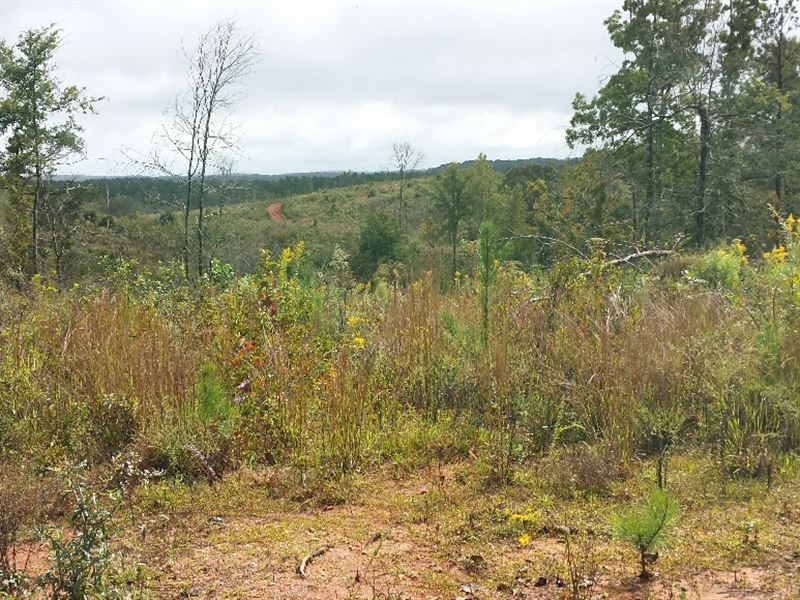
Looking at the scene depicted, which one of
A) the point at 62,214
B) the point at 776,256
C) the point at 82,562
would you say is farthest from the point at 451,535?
the point at 62,214

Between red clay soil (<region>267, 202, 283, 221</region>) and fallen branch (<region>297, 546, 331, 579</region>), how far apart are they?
172 feet

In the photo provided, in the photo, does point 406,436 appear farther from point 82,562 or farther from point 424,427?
point 82,562

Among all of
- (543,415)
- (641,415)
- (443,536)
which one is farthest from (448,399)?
(443,536)

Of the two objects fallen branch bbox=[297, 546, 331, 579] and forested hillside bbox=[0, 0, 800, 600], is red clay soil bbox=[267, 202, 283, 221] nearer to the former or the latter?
forested hillside bbox=[0, 0, 800, 600]

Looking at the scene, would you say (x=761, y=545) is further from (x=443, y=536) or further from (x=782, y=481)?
(x=443, y=536)

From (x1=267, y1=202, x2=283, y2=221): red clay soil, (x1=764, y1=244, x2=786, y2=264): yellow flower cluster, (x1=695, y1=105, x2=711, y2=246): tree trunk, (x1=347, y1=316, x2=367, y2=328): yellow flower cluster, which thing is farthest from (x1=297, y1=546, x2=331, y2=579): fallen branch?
(x1=267, y1=202, x2=283, y2=221): red clay soil

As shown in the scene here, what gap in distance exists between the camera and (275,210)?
2288 inches

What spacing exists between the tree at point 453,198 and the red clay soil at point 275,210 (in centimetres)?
2318

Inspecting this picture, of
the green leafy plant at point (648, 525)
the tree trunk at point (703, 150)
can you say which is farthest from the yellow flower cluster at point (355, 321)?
the tree trunk at point (703, 150)

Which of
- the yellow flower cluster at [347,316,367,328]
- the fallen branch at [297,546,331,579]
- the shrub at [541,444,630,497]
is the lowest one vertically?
the fallen branch at [297,546,331,579]

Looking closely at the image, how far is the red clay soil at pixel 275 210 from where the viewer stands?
5518 cm

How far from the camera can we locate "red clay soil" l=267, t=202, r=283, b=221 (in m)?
55.2

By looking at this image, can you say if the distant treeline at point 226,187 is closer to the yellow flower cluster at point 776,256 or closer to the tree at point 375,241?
the tree at point 375,241

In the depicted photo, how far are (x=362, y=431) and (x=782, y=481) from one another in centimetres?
242
